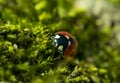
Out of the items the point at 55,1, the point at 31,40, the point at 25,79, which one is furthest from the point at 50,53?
the point at 55,1

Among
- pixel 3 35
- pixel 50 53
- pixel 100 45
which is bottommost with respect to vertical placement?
pixel 100 45

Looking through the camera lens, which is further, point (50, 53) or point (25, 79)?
point (50, 53)

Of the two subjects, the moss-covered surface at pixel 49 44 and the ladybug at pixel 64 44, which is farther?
the ladybug at pixel 64 44

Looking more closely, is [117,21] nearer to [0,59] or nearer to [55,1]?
[55,1]

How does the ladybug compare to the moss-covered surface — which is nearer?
the moss-covered surface
